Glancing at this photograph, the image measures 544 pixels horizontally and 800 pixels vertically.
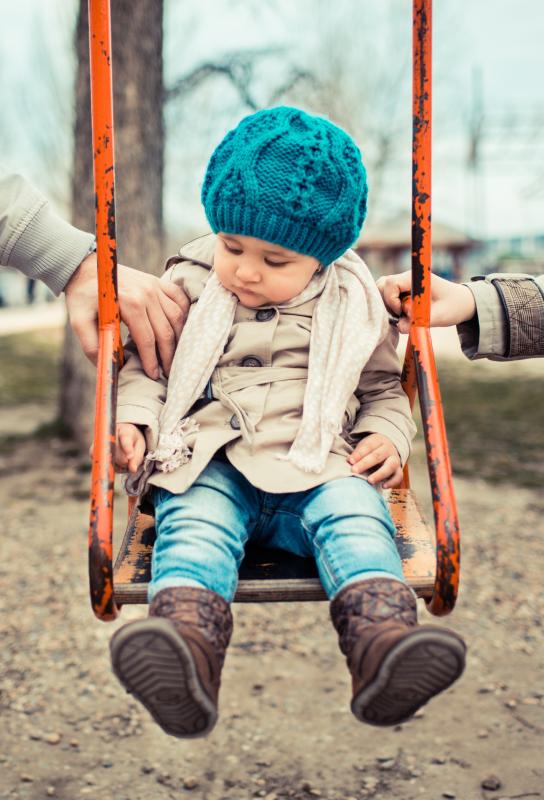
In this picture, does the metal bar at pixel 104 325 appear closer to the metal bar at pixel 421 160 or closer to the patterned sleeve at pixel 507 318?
the metal bar at pixel 421 160

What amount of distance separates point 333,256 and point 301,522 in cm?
55

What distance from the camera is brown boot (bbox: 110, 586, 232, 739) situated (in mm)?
1455

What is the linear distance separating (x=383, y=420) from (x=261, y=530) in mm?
354

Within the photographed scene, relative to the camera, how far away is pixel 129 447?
6.01ft

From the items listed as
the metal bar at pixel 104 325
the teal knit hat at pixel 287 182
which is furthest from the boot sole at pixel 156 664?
the teal knit hat at pixel 287 182

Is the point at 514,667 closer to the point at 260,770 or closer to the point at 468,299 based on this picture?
the point at 260,770

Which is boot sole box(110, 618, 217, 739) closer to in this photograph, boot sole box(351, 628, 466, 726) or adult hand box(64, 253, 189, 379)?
boot sole box(351, 628, 466, 726)

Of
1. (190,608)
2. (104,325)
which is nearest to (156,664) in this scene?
(190,608)

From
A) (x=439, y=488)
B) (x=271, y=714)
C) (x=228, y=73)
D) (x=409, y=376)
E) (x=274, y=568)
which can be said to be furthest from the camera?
(x=228, y=73)

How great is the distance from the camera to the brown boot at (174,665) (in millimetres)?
1455

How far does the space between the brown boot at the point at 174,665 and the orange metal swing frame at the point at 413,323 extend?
165 millimetres

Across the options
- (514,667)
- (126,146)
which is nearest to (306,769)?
(514,667)

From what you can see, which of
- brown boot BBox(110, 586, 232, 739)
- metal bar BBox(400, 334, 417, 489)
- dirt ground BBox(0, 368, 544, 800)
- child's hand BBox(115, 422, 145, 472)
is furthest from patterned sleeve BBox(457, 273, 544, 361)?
dirt ground BBox(0, 368, 544, 800)

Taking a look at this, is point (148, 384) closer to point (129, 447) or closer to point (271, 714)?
point (129, 447)
